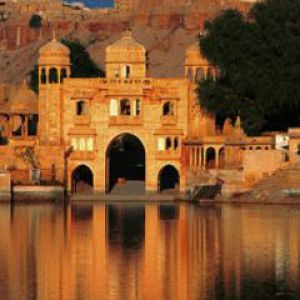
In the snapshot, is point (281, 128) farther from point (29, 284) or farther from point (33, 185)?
point (29, 284)

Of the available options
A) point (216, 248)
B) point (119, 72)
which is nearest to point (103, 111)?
point (119, 72)

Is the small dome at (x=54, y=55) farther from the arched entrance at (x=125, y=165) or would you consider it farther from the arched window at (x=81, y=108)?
the arched entrance at (x=125, y=165)

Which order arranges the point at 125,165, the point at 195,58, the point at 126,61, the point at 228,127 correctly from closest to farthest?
1. the point at 126,61
2. the point at 228,127
3. the point at 195,58
4. the point at 125,165

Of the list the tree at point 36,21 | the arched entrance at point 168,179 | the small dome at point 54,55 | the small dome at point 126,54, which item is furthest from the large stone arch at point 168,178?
the tree at point 36,21

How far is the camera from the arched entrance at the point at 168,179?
85250 mm

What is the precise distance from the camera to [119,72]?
84.8m

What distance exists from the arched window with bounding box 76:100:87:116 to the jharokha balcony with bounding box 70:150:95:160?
154cm

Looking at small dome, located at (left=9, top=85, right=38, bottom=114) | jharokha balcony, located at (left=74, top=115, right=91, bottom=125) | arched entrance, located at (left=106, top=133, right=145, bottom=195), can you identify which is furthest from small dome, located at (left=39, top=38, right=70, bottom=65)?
small dome, located at (left=9, top=85, right=38, bottom=114)

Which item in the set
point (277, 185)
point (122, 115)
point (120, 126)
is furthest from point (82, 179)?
point (277, 185)

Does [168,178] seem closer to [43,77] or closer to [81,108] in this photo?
[81,108]

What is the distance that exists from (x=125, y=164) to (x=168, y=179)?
8.84ft

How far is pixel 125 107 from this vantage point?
85.5m

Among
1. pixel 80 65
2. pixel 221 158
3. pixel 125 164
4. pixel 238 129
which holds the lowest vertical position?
pixel 125 164

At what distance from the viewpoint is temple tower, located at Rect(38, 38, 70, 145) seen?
84.9 meters
